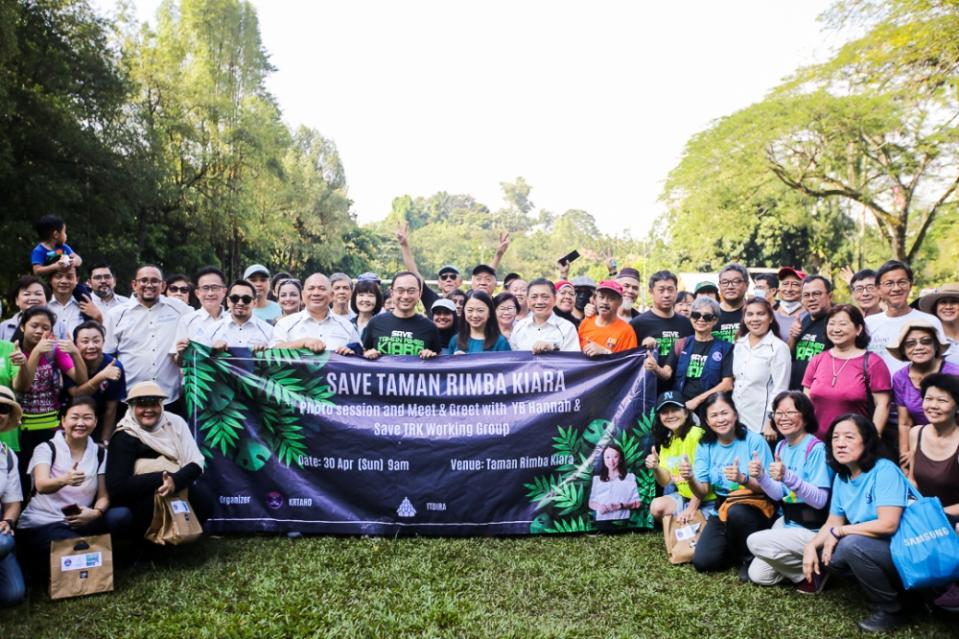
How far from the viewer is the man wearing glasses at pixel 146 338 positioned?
6.51m

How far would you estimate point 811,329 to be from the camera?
6.24 m

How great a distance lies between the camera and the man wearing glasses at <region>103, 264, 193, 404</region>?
6512 mm

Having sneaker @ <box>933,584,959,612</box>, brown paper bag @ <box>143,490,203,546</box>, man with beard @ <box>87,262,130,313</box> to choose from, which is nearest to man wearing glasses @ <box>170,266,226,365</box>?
man with beard @ <box>87,262,130,313</box>

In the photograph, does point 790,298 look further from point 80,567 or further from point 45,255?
point 45,255

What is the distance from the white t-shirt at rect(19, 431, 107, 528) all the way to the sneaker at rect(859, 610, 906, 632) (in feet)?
17.6

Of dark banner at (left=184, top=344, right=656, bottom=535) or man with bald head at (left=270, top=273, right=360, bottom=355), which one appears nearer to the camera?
dark banner at (left=184, top=344, right=656, bottom=535)

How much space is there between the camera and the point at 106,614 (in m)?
4.71

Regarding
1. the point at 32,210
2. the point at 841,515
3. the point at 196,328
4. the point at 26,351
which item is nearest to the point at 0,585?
the point at 26,351

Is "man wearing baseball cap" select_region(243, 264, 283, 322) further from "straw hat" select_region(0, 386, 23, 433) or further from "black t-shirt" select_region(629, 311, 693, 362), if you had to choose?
"black t-shirt" select_region(629, 311, 693, 362)

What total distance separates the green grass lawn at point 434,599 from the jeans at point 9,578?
90mm

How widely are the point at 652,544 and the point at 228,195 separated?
33058 millimetres

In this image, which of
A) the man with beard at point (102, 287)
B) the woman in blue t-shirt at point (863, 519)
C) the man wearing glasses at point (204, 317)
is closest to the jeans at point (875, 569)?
the woman in blue t-shirt at point (863, 519)

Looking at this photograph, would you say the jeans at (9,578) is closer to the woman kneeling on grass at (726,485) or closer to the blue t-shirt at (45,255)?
the blue t-shirt at (45,255)

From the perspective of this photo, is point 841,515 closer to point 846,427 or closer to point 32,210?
point 846,427
